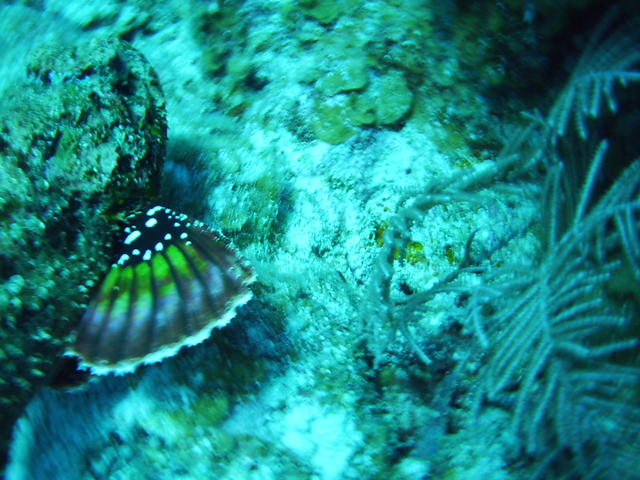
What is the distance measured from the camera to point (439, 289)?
6.33 feet

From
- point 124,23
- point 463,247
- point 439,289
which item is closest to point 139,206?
point 439,289

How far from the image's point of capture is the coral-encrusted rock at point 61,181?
171cm

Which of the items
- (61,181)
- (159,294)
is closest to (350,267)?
(159,294)

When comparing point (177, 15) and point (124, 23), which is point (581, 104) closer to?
point (177, 15)

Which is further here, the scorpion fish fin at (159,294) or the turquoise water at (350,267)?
the scorpion fish fin at (159,294)

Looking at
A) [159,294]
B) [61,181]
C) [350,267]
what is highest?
[61,181]

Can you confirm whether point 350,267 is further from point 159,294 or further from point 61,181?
point 61,181

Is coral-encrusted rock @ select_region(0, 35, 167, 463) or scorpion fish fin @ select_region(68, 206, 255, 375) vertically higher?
coral-encrusted rock @ select_region(0, 35, 167, 463)

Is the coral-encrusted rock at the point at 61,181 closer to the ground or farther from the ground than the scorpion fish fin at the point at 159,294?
farther from the ground

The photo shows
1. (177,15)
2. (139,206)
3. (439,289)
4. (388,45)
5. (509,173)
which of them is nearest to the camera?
(439,289)

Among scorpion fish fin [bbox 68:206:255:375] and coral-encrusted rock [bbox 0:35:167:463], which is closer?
coral-encrusted rock [bbox 0:35:167:463]

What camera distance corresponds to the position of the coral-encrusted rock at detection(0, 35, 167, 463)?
1715 mm

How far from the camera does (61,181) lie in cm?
193

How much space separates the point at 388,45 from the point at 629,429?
2.40m
